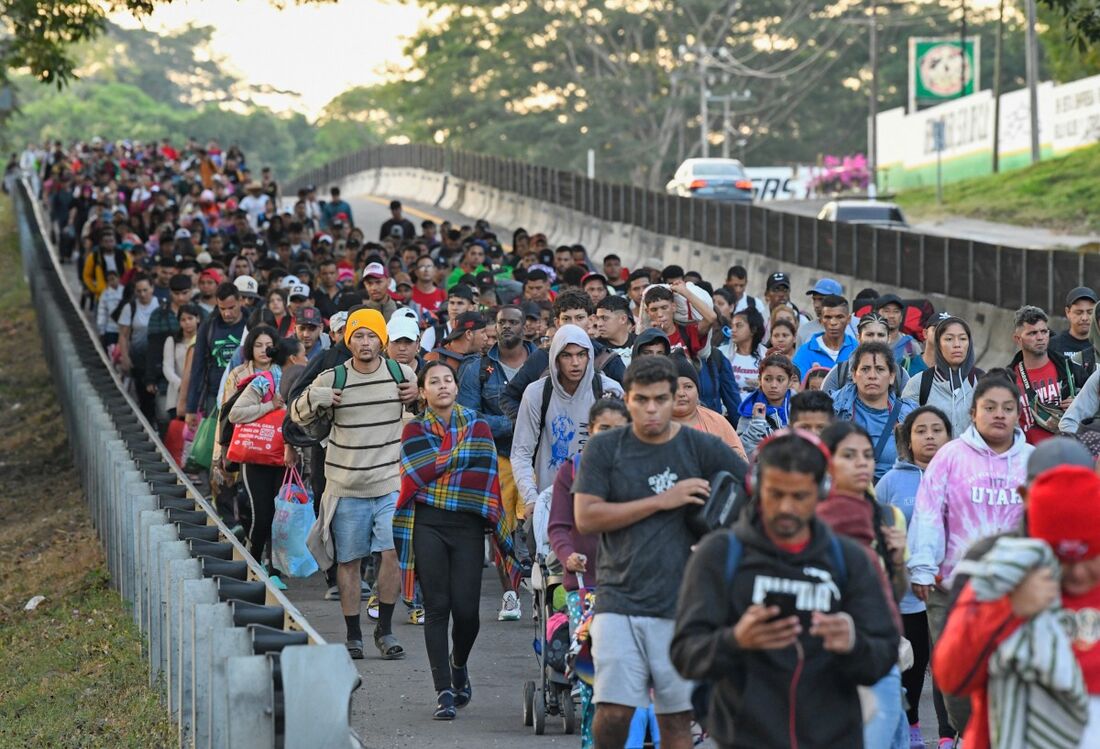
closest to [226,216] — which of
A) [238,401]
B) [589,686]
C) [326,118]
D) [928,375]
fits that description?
[238,401]

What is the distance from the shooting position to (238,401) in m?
14.2

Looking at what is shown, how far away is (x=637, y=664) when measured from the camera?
7.93 metres

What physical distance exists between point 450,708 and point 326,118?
115m

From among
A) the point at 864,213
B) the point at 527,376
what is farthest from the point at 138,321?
the point at 864,213

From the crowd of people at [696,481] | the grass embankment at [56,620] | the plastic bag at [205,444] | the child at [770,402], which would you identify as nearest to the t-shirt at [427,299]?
the crowd of people at [696,481]

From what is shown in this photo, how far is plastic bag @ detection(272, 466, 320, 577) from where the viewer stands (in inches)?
536

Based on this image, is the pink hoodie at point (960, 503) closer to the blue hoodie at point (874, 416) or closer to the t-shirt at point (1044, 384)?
the blue hoodie at point (874, 416)

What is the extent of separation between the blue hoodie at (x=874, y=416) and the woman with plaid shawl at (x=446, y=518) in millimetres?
1806

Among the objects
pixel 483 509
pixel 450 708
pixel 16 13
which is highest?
pixel 16 13

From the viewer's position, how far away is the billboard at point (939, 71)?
75.7 meters

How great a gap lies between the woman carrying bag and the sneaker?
5.29 feet

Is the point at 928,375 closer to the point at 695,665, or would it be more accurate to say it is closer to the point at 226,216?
the point at 695,665

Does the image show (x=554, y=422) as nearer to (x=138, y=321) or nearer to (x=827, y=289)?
(x=827, y=289)

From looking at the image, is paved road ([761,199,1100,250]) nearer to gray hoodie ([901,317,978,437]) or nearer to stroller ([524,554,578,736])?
gray hoodie ([901,317,978,437])
